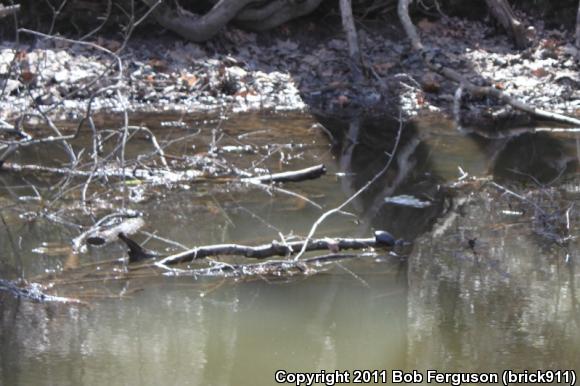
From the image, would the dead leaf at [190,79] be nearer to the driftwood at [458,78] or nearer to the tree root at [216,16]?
the tree root at [216,16]

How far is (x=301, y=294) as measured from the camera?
199 inches

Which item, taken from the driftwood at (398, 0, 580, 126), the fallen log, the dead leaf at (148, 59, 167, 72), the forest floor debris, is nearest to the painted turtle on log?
the fallen log

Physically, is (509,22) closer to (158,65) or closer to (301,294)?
(158,65)

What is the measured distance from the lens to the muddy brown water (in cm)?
432

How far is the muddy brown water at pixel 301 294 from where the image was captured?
432cm

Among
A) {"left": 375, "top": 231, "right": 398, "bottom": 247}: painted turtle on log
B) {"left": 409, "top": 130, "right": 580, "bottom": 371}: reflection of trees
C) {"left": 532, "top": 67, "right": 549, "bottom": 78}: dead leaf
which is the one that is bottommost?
{"left": 409, "top": 130, "right": 580, "bottom": 371}: reflection of trees

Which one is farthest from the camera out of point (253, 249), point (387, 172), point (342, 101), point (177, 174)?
point (342, 101)

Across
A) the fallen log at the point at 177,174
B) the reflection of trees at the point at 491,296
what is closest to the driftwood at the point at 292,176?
the fallen log at the point at 177,174

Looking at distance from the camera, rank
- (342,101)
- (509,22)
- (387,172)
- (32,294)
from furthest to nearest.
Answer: (509,22) → (342,101) → (387,172) → (32,294)

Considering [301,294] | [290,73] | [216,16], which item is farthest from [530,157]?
[216,16]

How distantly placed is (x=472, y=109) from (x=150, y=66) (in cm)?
392

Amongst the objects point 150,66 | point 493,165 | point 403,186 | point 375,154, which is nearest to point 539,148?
point 493,165

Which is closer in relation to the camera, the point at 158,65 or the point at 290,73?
the point at 158,65

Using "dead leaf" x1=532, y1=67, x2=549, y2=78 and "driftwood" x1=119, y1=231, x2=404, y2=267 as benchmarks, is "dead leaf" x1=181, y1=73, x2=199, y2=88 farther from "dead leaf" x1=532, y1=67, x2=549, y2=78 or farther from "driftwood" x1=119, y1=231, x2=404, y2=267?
"driftwood" x1=119, y1=231, x2=404, y2=267
